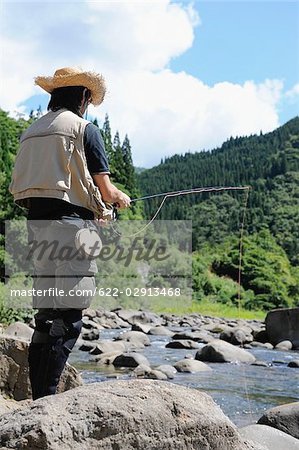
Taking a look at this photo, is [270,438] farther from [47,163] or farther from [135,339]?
[135,339]

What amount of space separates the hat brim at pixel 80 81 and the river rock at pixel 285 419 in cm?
306

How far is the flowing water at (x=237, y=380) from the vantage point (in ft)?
27.6

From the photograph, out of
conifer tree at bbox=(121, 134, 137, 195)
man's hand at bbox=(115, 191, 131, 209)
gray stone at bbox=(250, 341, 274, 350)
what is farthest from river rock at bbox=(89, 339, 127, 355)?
conifer tree at bbox=(121, 134, 137, 195)

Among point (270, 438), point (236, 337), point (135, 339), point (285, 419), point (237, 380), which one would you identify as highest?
point (270, 438)

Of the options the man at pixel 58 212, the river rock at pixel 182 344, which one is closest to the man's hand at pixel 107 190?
the man at pixel 58 212

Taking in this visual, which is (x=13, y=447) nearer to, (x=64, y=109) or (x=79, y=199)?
(x=79, y=199)

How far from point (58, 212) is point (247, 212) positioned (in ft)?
284

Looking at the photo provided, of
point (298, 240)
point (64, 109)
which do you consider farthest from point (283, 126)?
point (64, 109)

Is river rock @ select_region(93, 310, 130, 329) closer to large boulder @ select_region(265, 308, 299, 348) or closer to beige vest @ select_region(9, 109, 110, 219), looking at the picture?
large boulder @ select_region(265, 308, 299, 348)

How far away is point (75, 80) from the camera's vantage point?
13.0ft

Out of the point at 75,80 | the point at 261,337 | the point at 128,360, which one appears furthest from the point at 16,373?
the point at 261,337

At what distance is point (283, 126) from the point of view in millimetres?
128000

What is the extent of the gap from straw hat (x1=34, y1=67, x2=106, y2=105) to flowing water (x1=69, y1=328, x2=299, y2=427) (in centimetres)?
422

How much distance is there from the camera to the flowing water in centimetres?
841
